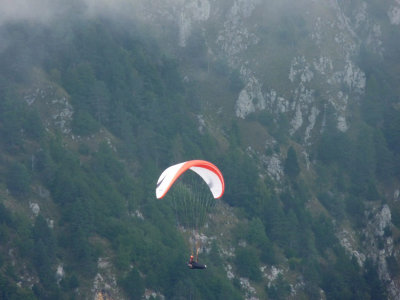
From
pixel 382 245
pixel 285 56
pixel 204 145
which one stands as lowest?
pixel 382 245

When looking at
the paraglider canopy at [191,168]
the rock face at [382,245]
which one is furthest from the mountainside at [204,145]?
the paraglider canopy at [191,168]

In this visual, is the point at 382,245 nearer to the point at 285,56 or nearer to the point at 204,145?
the point at 204,145

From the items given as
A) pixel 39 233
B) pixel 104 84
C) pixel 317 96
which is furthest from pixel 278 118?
pixel 39 233

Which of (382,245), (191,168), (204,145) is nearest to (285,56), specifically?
(204,145)

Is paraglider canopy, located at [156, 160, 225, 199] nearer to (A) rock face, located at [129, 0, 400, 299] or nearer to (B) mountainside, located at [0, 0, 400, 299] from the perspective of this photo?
(B) mountainside, located at [0, 0, 400, 299]

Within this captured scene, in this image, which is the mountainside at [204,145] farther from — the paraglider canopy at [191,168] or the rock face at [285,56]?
the paraglider canopy at [191,168]

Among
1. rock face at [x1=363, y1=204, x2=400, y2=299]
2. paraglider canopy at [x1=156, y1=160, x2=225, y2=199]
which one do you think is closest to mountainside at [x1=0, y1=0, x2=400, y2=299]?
rock face at [x1=363, y1=204, x2=400, y2=299]
